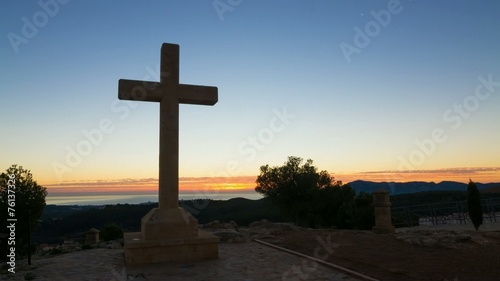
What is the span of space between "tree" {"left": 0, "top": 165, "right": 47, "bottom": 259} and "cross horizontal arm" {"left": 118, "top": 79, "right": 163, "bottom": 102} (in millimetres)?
21252

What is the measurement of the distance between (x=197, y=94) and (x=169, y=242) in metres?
4.12

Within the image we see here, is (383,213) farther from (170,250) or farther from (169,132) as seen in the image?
(169,132)

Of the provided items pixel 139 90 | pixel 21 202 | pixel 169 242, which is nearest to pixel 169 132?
pixel 139 90

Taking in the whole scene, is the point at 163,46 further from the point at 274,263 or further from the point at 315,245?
the point at 315,245

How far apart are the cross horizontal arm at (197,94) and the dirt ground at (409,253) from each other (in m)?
5.31

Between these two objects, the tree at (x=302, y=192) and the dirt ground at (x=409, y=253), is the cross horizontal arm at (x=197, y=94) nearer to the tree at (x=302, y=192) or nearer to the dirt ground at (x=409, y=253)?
the dirt ground at (x=409, y=253)

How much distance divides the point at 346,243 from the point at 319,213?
23.5 m

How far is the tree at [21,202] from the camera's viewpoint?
25487 mm

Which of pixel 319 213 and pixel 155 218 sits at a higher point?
pixel 155 218

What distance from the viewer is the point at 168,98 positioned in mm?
9492

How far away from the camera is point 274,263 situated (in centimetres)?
855

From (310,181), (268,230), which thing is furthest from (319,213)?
(268,230)

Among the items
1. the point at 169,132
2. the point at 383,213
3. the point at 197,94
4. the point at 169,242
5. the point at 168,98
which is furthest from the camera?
the point at 383,213

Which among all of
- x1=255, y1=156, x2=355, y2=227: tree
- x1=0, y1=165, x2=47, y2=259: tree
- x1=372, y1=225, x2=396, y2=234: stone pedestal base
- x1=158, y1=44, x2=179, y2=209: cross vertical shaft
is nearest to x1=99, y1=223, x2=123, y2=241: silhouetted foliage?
x1=0, y1=165, x2=47, y2=259: tree
